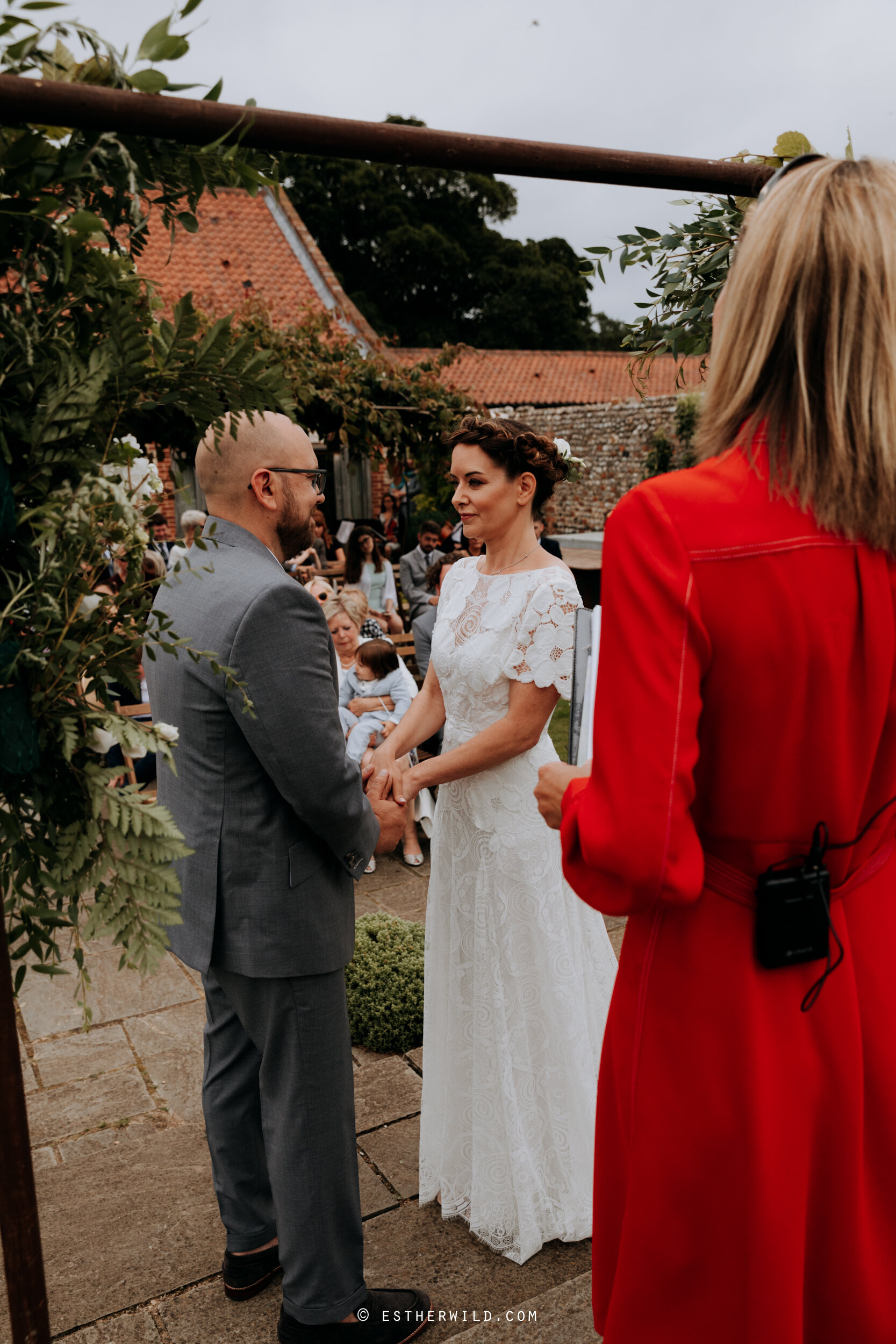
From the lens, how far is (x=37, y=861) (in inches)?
52.9

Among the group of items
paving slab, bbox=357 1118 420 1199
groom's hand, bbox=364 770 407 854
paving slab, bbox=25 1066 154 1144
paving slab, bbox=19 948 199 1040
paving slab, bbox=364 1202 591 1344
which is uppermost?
groom's hand, bbox=364 770 407 854

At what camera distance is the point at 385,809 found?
105 inches

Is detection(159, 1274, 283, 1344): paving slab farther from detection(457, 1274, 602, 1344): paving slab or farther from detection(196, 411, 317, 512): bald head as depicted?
detection(196, 411, 317, 512): bald head

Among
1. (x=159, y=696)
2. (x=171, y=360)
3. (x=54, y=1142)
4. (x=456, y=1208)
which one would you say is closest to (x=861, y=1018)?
(x=171, y=360)

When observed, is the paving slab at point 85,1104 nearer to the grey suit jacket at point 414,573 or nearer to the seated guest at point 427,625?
the seated guest at point 427,625

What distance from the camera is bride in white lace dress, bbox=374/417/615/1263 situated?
8.79 feet

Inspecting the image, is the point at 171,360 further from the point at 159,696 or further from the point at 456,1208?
the point at 456,1208

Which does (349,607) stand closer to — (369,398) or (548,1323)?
(369,398)

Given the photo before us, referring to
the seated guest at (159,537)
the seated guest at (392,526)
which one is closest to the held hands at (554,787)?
the seated guest at (159,537)

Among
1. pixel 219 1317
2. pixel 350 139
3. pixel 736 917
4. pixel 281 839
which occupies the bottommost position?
pixel 219 1317

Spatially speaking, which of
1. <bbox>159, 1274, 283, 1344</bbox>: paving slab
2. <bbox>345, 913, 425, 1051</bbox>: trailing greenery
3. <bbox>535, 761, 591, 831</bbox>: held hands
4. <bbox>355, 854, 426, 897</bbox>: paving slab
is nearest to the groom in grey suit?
<bbox>159, 1274, 283, 1344</bbox>: paving slab

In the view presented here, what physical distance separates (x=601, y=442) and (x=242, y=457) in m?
26.3

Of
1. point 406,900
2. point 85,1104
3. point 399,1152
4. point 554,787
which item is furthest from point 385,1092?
point 554,787

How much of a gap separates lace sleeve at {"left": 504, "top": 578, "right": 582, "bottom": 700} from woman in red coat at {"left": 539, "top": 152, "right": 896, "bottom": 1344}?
3.73 feet
